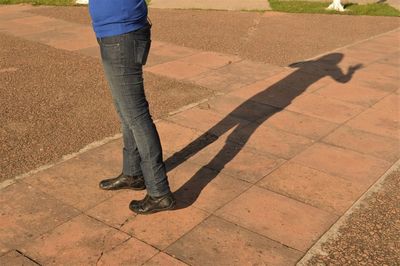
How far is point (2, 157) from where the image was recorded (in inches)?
186

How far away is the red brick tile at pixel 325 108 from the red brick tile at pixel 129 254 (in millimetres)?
3186

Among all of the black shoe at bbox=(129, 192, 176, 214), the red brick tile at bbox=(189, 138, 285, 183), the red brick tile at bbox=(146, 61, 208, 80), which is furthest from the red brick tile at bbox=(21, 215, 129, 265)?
the red brick tile at bbox=(146, 61, 208, 80)

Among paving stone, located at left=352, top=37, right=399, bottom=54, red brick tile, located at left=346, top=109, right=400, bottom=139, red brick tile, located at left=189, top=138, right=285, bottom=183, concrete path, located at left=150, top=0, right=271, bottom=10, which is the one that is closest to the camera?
red brick tile, located at left=189, top=138, right=285, bottom=183

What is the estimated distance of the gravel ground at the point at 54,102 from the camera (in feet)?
16.1

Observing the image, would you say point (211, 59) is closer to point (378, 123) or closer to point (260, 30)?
point (260, 30)

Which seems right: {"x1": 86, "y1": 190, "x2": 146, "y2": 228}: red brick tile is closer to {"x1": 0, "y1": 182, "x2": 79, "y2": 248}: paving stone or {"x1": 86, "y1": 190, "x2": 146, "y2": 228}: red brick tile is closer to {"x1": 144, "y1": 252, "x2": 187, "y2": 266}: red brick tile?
Result: {"x1": 0, "y1": 182, "x2": 79, "y2": 248}: paving stone

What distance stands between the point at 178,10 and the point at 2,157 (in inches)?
348

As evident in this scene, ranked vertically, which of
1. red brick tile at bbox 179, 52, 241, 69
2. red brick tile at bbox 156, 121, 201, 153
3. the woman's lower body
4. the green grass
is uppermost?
the woman's lower body

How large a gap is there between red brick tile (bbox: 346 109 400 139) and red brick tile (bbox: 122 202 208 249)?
2.62m

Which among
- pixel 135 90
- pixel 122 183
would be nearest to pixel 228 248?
pixel 122 183

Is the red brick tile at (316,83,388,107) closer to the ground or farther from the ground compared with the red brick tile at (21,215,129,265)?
closer to the ground

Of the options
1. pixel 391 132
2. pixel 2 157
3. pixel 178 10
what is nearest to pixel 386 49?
pixel 391 132

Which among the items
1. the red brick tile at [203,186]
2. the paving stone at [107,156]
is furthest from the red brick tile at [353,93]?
the paving stone at [107,156]

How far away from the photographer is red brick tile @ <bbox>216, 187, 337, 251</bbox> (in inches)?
142
